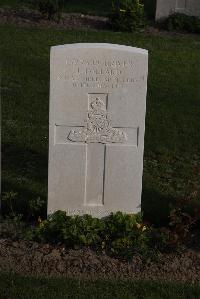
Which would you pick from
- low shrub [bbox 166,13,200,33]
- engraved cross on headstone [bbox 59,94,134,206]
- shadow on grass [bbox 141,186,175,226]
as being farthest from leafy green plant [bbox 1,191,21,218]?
low shrub [bbox 166,13,200,33]

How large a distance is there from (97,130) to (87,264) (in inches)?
47.0

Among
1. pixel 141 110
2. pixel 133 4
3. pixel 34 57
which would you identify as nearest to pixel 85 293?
pixel 141 110

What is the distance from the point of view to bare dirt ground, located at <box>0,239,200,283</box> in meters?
5.77

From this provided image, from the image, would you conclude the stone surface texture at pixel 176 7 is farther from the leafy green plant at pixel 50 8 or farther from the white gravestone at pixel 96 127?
the white gravestone at pixel 96 127

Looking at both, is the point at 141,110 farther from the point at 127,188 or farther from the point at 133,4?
the point at 133,4

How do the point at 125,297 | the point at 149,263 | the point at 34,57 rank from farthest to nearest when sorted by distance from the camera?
the point at 34,57 → the point at 149,263 → the point at 125,297

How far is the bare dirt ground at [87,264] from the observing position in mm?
5766

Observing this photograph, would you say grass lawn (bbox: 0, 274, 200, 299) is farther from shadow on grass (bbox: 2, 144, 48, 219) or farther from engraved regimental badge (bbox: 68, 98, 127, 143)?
engraved regimental badge (bbox: 68, 98, 127, 143)

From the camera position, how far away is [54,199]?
640 centimetres

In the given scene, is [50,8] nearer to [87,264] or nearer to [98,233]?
[98,233]

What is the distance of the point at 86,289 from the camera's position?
5.52 metres

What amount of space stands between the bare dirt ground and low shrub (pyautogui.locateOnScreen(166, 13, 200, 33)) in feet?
33.9

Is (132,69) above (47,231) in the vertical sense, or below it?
above

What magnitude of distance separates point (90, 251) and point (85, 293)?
650mm
